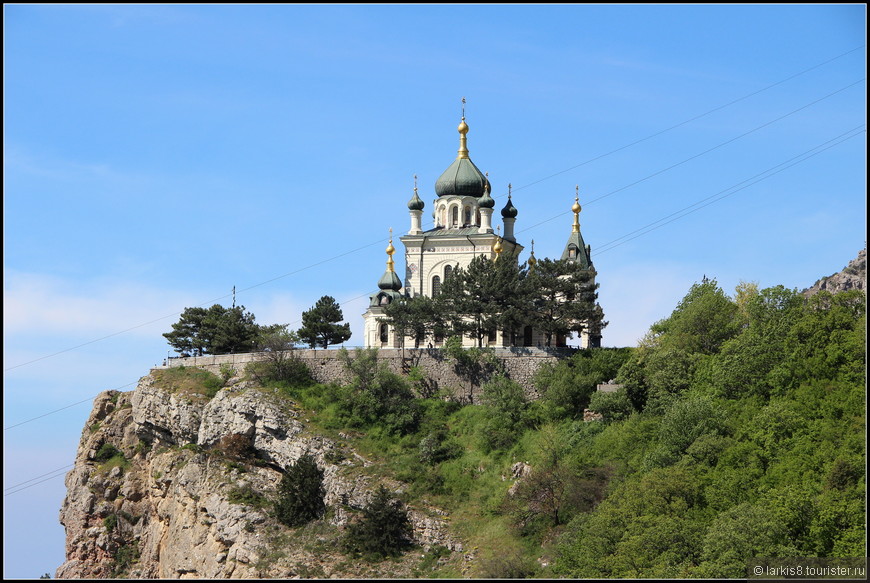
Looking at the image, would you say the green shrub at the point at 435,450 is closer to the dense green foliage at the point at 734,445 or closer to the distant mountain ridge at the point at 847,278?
the dense green foliage at the point at 734,445

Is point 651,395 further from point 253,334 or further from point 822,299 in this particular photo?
point 253,334

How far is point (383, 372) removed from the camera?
229ft

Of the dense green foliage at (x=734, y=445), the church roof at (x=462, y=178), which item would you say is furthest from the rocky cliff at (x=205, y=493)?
the church roof at (x=462, y=178)

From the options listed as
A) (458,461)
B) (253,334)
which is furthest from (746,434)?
(253,334)

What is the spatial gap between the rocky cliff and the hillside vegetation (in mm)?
1582

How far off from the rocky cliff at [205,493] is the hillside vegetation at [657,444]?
5.19 feet

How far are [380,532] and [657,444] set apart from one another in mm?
13364

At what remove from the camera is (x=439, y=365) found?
71.8 m

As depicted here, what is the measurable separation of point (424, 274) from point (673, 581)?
37284mm

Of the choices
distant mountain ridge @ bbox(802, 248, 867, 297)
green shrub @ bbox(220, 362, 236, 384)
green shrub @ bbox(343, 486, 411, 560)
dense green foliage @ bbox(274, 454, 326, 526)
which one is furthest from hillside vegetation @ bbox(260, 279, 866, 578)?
distant mountain ridge @ bbox(802, 248, 867, 297)

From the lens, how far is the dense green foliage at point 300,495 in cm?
6481

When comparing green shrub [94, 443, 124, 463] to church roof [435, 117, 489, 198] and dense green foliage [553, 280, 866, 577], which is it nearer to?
church roof [435, 117, 489, 198]

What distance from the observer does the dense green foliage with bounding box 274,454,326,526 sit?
213 feet

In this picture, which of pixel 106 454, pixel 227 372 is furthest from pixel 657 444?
pixel 106 454
